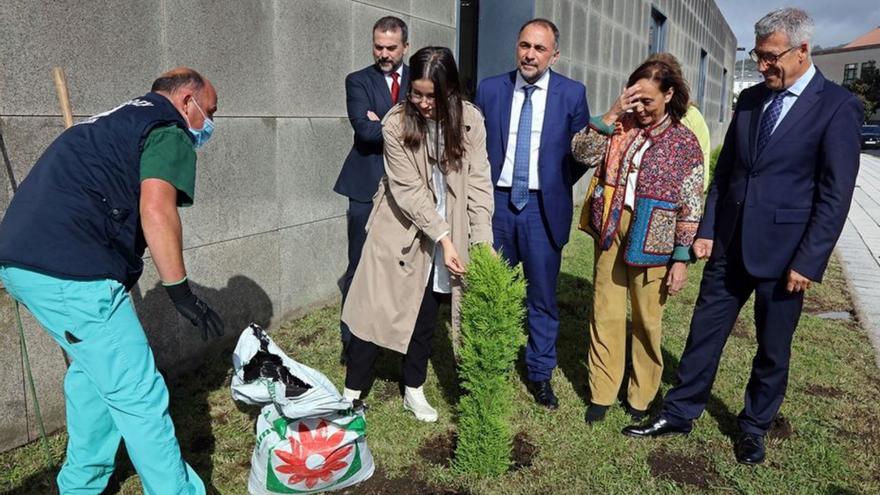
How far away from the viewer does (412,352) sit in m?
3.72

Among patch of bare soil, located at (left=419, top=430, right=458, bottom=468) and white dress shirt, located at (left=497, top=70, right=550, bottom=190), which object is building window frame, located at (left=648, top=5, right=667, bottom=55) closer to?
white dress shirt, located at (left=497, top=70, right=550, bottom=190)

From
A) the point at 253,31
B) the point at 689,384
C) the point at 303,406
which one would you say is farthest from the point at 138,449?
the point at 253,31

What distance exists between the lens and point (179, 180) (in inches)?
93.1

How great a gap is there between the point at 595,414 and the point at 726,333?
0.86 metres

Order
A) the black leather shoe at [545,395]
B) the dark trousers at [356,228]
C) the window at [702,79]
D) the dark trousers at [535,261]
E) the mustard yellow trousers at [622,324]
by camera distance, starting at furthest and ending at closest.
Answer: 1. the window at [702,79]
2. the dark trousers at [356,228]
3. the black leather shoe at [545,395]
4. the dark trousers at [535,261]
5. the mustard yellow trousers at [622,324]

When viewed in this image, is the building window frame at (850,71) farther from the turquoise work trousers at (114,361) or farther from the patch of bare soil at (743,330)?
the turquoise work trousers at (114,361)

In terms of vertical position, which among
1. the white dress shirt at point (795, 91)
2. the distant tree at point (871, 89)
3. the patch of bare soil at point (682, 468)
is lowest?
the patch of bare soil at point (682, 468)

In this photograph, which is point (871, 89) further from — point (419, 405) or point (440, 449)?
point (440, 449)

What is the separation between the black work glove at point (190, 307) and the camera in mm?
2492

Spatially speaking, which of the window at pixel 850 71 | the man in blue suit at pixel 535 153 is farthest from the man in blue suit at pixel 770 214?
the window at pixel 850 71

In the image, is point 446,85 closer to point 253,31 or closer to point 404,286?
point 404,286

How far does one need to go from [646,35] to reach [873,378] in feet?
37.6

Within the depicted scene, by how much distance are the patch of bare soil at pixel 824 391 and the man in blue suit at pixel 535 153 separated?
1793 mm

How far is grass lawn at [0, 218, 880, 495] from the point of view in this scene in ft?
10.5
